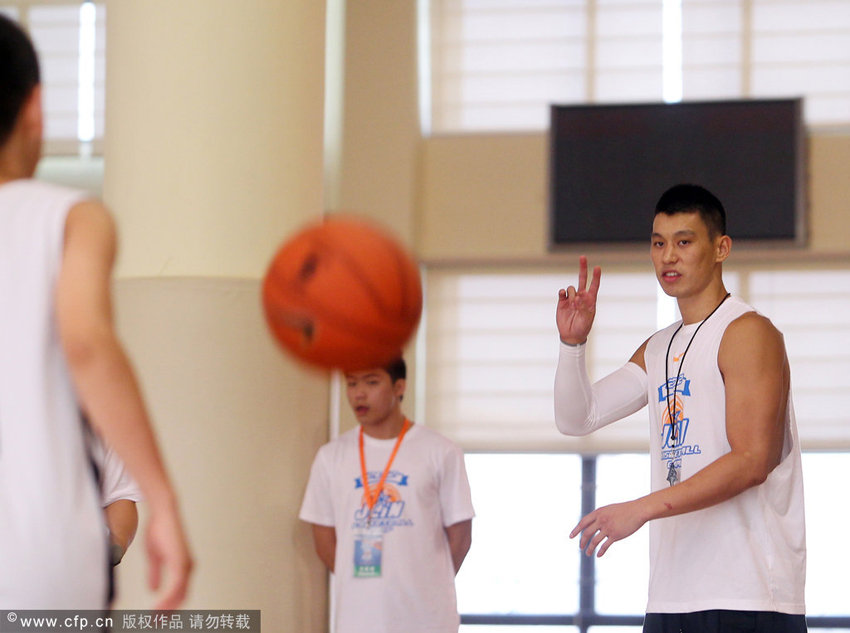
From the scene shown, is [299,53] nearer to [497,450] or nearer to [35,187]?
[35,187]

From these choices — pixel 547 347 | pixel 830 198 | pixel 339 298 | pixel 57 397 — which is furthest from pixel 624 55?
pixel 57 397

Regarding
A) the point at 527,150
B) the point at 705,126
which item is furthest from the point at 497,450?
the point at 705,126

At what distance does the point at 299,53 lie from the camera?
398 centimetres

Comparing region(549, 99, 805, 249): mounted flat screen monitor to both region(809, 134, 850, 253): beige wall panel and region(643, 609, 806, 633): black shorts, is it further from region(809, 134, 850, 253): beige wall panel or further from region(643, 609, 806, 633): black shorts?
region(643, 609, 806, 633): black shorts

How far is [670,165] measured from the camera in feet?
22.1

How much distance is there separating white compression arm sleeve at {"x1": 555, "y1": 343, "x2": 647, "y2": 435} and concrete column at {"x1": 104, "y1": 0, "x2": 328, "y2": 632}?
1190 millimetres

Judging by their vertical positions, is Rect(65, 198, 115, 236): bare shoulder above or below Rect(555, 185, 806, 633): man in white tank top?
above

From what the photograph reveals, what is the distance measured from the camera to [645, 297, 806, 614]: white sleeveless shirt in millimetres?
2717

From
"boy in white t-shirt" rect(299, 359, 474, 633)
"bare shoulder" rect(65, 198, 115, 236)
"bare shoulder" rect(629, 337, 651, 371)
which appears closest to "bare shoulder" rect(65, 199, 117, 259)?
"bare shoulder" rect(65, 198, 115, 236)

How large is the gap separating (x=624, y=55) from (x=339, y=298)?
5732 millimetres

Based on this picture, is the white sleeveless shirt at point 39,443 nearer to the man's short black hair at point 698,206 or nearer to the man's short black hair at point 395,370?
the man's short black hair at point 698,206

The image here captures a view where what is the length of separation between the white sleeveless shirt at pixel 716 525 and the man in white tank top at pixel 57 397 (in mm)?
1777

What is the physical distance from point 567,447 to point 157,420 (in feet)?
12.6

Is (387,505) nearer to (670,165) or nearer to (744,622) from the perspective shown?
(744,622)
